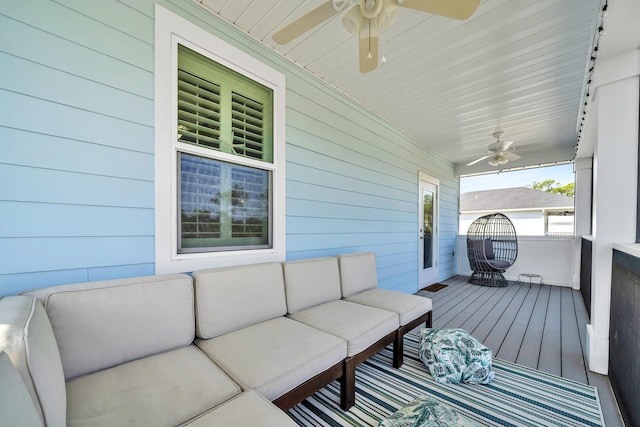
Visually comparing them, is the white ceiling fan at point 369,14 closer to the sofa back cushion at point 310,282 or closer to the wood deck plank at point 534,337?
the sofa back cushion at point 310,282

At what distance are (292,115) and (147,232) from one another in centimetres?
161

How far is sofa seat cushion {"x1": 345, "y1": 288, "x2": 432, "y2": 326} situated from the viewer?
7.09 feet

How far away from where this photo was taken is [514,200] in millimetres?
9055

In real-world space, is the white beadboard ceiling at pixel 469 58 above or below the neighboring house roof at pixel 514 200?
above

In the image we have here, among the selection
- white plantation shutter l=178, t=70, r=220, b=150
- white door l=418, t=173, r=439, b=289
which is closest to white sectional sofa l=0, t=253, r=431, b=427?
white plantation shutter l=178, t=70, r=220, b=150

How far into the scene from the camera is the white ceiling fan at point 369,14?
4.09 ft

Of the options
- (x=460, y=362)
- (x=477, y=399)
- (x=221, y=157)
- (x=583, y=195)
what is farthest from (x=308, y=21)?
(x=583, y=195)

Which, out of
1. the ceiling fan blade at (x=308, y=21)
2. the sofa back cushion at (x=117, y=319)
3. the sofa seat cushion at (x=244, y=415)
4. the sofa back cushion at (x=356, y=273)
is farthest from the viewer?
the sofa back cushion at (x=356, y=273)

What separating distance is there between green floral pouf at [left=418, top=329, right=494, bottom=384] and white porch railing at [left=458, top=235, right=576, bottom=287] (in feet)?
14.7

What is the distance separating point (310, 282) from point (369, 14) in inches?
75.2

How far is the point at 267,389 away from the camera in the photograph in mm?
1163

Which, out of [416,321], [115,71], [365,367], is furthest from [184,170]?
[416,321]

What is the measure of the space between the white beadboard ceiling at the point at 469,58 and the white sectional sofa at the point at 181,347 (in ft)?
6.40

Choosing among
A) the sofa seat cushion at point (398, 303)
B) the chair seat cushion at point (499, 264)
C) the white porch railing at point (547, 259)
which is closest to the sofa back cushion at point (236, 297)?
the sofa seat cushion at point (398, 303)
